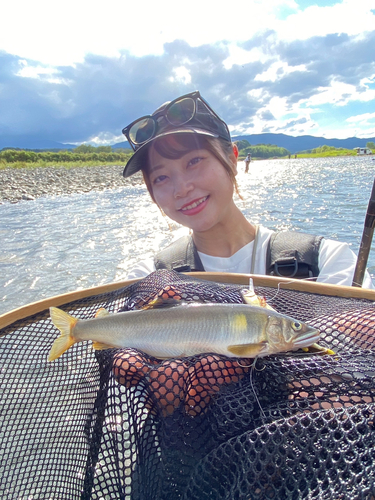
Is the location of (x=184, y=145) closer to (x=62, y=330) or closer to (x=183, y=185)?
(x=183, y=185)

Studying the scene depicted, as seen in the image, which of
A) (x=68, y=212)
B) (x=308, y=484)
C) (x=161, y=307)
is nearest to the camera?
(x=308, y=484)

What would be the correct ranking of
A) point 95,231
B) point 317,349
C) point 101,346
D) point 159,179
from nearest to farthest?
point 317,349
point 101,346
point 159,179
point 95,231

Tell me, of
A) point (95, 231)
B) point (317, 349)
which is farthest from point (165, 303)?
point (95, 231)

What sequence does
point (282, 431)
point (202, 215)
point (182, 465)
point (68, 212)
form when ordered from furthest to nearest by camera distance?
point (68, 212)
point (202, 215)
point (182, 465)
point (282, 431)

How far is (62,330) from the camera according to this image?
81.4 inches

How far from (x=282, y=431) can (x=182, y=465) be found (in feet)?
1.65

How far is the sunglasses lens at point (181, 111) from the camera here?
305 cm

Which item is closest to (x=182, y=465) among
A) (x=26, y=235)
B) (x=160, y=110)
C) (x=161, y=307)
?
(x=161, y=307)

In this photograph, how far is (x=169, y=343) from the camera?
1892 mm

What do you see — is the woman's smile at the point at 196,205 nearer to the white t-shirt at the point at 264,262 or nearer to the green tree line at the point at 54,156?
the white t-shirt at the point at 264,262

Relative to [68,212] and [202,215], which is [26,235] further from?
[202,215]

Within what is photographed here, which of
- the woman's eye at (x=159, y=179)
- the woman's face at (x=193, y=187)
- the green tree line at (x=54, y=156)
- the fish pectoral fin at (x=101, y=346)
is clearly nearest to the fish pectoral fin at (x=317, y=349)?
the fish pectoral fin at (x=101, y=346)

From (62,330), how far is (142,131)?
6.77ft

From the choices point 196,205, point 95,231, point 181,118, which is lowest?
point 95,231
